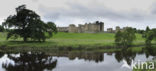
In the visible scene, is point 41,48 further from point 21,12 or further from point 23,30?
point 21,12

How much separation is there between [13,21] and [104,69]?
1653 inches

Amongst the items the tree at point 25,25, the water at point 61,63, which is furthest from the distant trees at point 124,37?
the water at point 61,63

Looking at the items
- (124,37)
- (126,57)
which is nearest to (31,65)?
(126,57)

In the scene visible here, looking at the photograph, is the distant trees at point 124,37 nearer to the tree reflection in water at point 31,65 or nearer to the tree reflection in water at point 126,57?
the tree reflection in water at point 126,57

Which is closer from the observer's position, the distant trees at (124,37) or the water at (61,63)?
the water at (61,63)

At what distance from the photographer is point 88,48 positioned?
55781 mm

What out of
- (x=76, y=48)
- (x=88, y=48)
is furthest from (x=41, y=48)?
(x=88, y=48)

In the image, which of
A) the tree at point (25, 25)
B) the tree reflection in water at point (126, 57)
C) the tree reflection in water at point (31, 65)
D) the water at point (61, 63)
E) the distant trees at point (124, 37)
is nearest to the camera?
the tree reflection in water at point (31, 65)

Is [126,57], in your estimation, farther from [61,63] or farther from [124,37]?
[124,37]

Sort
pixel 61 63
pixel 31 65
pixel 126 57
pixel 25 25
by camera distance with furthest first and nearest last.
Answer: pixel 25 25 → pixel 126 57 → pixel 61 63 → pixel 31 65

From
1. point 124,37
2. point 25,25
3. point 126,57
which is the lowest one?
point 126,57

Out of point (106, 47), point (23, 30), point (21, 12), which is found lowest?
point (106, 47)

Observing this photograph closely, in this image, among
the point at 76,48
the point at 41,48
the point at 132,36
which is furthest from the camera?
the point at 132,36

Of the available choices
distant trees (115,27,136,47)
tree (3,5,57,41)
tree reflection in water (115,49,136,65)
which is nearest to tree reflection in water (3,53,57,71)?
tree reflection in water (115,49,136,65)
